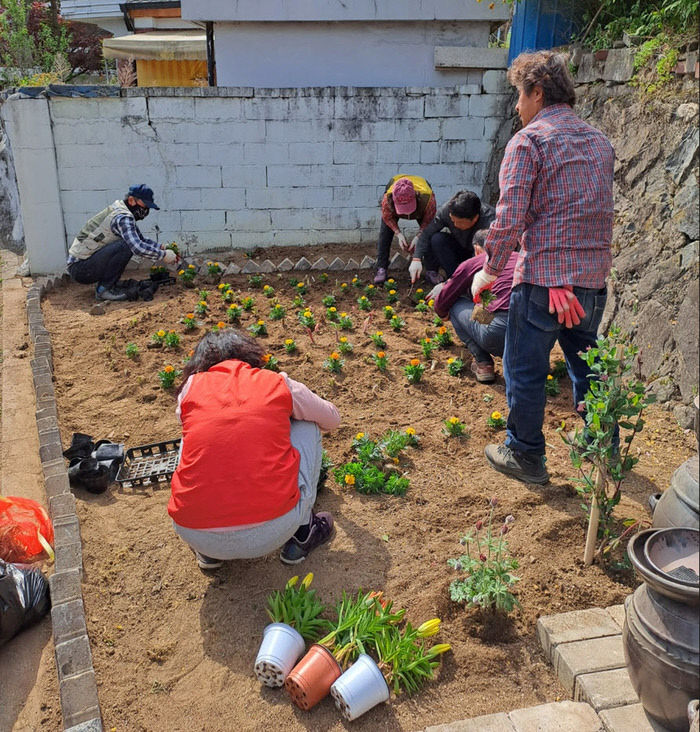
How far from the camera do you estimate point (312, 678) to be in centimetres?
236

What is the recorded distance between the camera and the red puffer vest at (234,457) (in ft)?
8.91

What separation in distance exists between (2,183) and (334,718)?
32.1 feet

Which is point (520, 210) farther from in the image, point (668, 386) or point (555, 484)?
point (668, 386)

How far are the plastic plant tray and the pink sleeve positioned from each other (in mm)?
1171

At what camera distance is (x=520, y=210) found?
3.17 metres

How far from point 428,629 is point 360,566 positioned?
1.88 ft

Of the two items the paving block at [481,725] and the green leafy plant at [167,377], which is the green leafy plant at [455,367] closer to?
the green leafy plant at [167,377]

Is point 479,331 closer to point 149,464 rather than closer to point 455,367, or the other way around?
point 455,367

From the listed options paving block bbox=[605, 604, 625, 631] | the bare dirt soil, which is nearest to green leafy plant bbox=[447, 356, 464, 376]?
the bare dirt soil

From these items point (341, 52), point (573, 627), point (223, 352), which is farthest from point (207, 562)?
point (341, 52)

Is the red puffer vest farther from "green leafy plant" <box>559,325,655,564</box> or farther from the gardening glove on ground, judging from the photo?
the gardening glove on ground

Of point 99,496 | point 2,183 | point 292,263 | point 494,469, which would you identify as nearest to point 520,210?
point 494,469

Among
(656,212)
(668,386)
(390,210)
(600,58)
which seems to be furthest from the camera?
(390,210)

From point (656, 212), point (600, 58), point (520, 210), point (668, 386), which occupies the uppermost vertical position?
point (600, 58)
